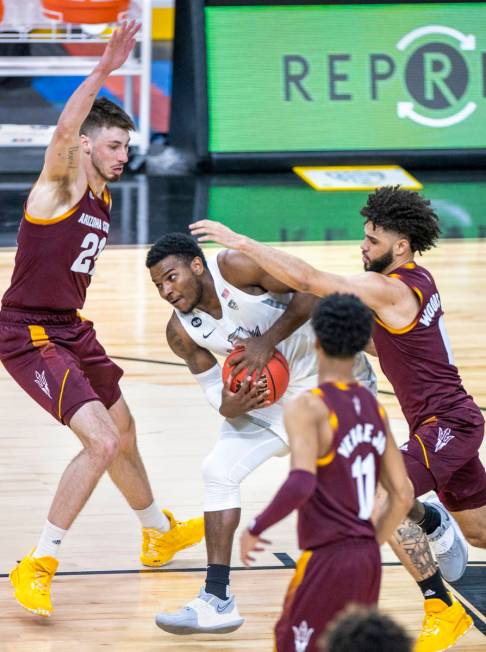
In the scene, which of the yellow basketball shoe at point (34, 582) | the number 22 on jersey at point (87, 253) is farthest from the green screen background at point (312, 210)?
the yellow basketball shoe at point (34, 582)

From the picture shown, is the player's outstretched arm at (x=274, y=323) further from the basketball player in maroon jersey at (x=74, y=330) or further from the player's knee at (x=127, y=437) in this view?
the player's knee at (x=127, y=437)

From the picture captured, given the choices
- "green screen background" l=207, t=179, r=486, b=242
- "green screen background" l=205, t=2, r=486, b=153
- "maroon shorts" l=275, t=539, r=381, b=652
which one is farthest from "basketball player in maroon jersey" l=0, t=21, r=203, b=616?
"green screen background" l=205, t=2, r=486, b=153

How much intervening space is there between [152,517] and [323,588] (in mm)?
2012

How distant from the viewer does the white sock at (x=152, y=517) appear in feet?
18.1

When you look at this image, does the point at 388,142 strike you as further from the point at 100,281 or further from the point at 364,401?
the point at 364,401

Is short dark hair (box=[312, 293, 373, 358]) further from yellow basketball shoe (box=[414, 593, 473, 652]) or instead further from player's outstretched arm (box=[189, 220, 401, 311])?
yellow basketball shoe (box=[414, 593, 473, 652])

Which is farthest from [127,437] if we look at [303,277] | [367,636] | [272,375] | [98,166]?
[367,636]

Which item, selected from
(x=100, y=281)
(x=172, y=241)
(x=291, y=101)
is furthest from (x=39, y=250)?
(x=291, y=101)

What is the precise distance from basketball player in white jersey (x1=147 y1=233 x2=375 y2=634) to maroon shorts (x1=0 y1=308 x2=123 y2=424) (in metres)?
0.39

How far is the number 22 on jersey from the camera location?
5.31 metres

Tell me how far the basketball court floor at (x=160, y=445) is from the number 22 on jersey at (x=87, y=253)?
119 cm

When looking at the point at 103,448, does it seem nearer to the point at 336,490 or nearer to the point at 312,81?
the point at 336,490

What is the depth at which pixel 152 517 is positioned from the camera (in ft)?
18.2

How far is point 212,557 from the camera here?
4871 mm
